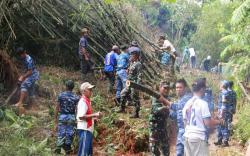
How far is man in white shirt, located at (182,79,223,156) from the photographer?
19.2 ft

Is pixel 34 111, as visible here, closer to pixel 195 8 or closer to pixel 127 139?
pixel 127 139

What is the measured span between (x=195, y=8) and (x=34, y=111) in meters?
20.9

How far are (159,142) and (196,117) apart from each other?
1161 mm

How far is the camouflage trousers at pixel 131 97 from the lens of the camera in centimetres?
934

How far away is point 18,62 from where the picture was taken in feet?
41.1

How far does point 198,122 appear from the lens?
588 cm

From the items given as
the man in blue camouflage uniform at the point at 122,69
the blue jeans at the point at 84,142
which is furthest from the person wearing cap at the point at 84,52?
the blue jeans at the point at 84,142

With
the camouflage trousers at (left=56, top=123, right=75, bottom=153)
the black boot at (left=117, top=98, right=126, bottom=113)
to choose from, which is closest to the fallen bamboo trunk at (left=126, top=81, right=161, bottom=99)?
the camouflage trousers at (left=56, top=123, right=75, bottom=153)

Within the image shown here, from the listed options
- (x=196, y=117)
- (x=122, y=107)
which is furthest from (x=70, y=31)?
(x=196, y=117)

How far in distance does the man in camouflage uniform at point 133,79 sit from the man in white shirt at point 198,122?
3.12m

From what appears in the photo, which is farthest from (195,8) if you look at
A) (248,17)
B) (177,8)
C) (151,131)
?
(151,131)

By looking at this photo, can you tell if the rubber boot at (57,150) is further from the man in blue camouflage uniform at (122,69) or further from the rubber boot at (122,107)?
the man in blue camouflage uniform at (122,69)

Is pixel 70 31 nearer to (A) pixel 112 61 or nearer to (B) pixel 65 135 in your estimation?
(A) pixel 112 61

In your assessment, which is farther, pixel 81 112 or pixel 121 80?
pixel 121 80
